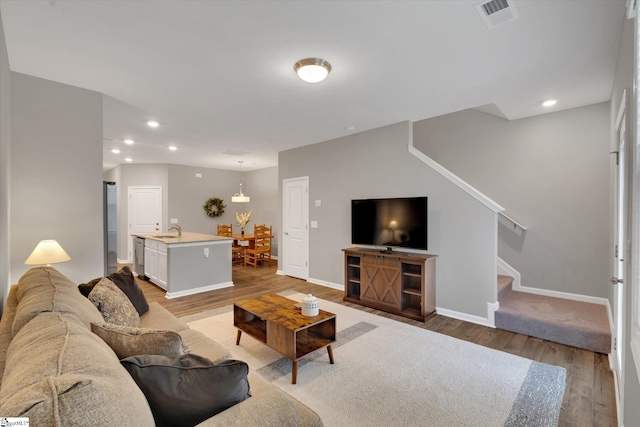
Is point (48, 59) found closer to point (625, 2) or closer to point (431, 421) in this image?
point (431, 421)

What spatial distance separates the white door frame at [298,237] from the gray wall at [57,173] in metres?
3.27

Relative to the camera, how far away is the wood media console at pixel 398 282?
374 cm

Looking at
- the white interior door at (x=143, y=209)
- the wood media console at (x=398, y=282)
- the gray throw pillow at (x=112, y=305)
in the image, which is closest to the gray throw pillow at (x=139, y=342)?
the gray throw pillow at (x=112, y=305)

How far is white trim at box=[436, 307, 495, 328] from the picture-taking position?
11.7 feet

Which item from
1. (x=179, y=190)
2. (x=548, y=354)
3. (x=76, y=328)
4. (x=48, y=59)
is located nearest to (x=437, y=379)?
(x=548, y=354)

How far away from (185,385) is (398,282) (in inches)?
127

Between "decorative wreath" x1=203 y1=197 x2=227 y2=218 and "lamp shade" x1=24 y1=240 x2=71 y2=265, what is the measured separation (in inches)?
233

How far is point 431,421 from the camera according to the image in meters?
1.94

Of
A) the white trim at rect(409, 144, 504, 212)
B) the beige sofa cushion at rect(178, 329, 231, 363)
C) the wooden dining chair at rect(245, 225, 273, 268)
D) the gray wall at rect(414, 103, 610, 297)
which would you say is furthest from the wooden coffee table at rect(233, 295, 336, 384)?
the wooden dining chair at rect(245, 225, 273, 268)

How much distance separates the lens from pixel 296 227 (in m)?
5.94

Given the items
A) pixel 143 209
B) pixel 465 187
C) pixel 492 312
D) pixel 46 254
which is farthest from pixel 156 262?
pixel 492 312

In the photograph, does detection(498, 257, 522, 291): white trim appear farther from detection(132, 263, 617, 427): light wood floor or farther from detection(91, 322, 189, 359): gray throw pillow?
detection(91, 322, 189, 359): gray throw pillow

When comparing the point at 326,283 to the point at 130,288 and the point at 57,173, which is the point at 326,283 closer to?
the point at 130,288

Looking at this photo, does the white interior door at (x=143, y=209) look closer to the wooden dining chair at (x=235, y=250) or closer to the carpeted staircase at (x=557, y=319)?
the wooden dining chair at (x=235, y=250)
